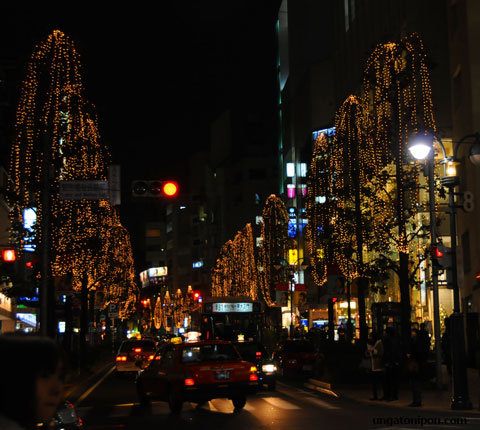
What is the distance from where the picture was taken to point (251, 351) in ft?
93.5

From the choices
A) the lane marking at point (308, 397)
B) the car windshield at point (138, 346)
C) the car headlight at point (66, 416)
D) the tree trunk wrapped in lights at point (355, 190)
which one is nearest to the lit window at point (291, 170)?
the tree trunk wrapped in lights at point (355, 190)

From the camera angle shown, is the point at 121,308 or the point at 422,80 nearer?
the point at 422,80

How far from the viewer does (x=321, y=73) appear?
94938mm

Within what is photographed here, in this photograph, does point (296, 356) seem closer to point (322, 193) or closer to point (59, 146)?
point (322, 193)

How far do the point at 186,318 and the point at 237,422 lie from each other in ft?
518

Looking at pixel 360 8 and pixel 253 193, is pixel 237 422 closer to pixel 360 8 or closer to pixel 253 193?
pixel 360 8

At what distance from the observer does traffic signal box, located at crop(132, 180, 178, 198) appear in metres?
21.6

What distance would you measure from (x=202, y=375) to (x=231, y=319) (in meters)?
20.1

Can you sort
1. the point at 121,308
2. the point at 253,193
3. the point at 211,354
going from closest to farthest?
the point at 211,354, the point at 121,308, the point at 253,193

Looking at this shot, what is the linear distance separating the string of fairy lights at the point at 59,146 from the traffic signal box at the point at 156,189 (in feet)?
22.8

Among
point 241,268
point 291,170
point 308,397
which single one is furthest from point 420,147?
point 291,170

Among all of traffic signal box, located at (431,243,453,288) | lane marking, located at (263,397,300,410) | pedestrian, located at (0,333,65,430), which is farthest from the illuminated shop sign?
pedestrian, located at (0,333,65,430)

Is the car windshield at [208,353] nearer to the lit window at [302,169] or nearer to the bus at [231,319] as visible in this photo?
the bus at [231,319]

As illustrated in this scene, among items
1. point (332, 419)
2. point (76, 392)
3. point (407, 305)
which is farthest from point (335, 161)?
point (332, 419)
